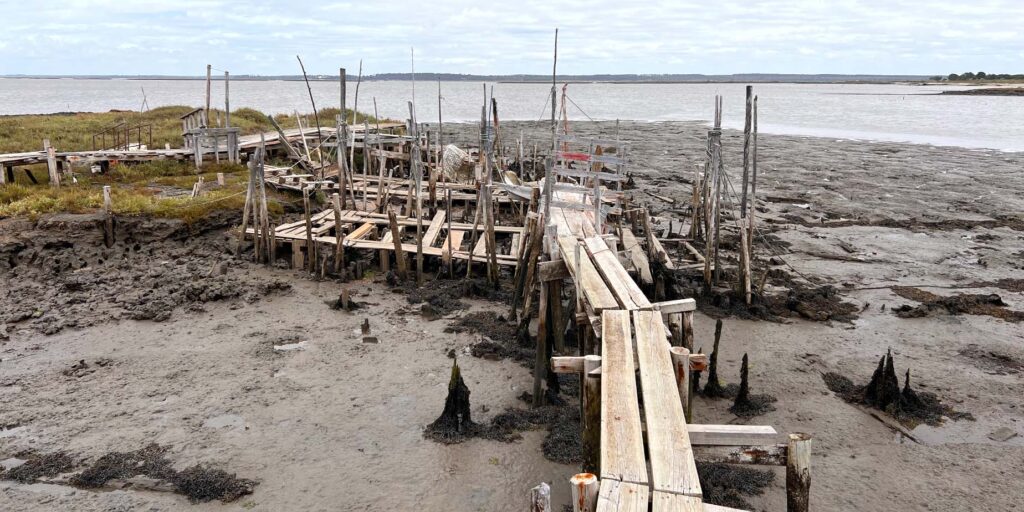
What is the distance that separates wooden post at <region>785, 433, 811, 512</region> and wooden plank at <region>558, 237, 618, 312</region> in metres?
3.30

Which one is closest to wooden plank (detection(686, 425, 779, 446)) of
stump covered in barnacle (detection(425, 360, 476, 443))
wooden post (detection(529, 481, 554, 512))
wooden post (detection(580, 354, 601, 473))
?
wooden post (detection(580, 354, 601, 473))

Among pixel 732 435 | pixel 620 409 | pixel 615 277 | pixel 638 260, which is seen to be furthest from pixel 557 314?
pixel 732 435

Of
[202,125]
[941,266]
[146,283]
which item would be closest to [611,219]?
[941,266]

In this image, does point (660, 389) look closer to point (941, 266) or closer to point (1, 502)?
point (1, 502)

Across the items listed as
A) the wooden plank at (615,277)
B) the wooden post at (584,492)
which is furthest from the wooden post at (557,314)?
the wooden post at (584,492)

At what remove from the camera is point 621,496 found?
16.9 feet

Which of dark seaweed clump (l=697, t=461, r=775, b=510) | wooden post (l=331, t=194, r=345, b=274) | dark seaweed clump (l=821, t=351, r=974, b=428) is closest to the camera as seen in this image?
dark seaweed clump (l=697, t=461, r=775, b=510)

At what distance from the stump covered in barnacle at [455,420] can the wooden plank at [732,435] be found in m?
3.63

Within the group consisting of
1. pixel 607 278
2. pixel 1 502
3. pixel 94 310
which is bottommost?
pixel 1 502

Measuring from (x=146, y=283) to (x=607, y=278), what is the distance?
950cm

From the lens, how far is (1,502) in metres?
7.47

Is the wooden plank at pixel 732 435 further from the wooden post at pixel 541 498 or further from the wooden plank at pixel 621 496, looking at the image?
the wooden post at pixel 541 498

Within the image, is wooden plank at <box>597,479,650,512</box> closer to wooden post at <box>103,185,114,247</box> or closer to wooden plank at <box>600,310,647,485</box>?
wooden plank at <box>600,310,647,485</box>

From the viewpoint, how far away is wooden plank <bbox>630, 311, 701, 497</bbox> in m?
5.32
